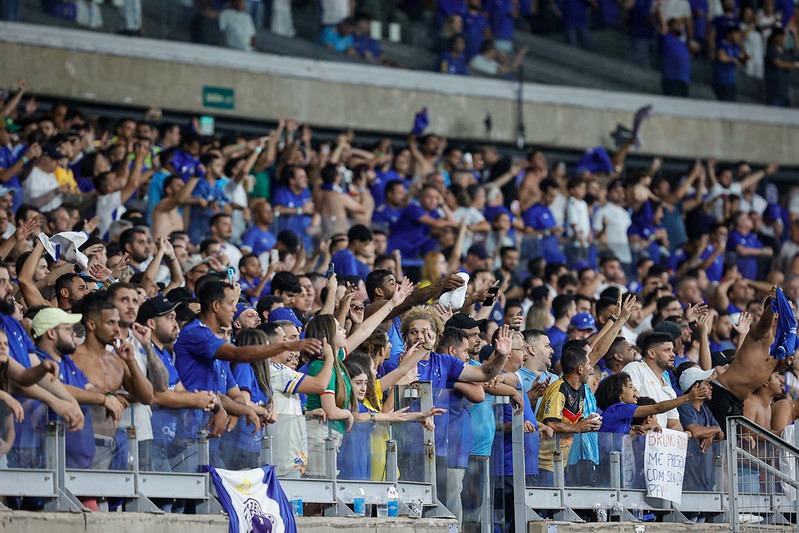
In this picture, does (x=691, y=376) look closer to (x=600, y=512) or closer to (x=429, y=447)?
(x=600, y=512)

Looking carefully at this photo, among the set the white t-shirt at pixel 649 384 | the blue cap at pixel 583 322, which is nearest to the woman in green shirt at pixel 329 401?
the white t-shirt at pixel 649 384

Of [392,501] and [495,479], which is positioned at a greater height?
[495,479]

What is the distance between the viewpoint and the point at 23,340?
9.03 m

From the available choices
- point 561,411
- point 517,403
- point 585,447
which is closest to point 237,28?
point 561,411

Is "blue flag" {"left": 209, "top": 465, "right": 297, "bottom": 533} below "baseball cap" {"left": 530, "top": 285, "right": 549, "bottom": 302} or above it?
below

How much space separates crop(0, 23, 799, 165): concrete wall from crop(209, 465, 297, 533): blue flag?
37.4 feet

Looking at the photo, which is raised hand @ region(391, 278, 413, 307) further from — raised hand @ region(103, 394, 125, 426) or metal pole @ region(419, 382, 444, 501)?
raised hand @ region(103, 394, 125, 426)

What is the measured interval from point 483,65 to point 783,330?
11382 mm

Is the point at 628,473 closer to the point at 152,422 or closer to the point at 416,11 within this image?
the point at 152,422

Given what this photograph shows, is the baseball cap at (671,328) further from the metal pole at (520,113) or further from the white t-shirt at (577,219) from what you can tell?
the metal pole at (520,113)

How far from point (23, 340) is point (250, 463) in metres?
1.61

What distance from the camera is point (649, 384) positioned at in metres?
12.6

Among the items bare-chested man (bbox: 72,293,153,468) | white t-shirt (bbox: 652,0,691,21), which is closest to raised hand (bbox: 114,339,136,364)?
bare-chested man (bbox: 72,293,153,468)

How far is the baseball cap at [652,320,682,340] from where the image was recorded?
1406 cm
